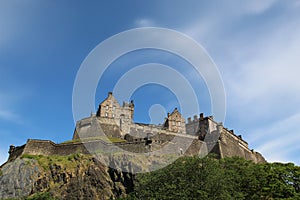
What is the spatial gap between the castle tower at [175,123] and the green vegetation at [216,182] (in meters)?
35.6

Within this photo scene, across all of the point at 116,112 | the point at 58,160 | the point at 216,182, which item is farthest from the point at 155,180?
the point at 116,112

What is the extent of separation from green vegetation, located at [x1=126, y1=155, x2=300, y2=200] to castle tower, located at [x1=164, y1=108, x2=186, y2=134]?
35636 millimetres

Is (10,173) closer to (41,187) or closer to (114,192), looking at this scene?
(41,187)

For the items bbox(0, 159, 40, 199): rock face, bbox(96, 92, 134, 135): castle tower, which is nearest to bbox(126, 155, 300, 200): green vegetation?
bbox(0, 159, 40, 199): rock face

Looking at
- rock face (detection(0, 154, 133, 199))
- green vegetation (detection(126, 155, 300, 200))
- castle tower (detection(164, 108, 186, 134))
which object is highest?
castle tower (detection(164, 108, 186, 134))

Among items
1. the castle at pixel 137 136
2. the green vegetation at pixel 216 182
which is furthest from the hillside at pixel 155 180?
the castle at pixel 137 136

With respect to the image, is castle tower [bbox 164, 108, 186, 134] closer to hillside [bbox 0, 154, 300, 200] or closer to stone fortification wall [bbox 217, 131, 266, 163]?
stone fortification wall [bbox 217, 131, 266, 163]

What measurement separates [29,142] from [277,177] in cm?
3968

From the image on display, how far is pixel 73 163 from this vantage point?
4603cm

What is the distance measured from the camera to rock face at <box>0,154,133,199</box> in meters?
41.4

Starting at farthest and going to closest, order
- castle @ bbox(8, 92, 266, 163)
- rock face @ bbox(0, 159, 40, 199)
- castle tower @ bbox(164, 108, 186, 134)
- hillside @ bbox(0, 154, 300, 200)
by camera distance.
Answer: castle tower @ bbox(164, 108, 186, 134)
castle @ bbox(8, 92, 266, 163)
rock face @ bbox(0, 159, 40, 199)
hillside @ bbox(0, 154, 300, 200)

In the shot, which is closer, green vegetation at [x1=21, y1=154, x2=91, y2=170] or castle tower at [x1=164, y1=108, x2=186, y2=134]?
green vegetation at [x1=21, y1=154, x2=91, y2=170]

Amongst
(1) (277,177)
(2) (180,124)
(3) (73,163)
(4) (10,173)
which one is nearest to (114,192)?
(3) (73,163)

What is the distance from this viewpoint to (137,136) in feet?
209
